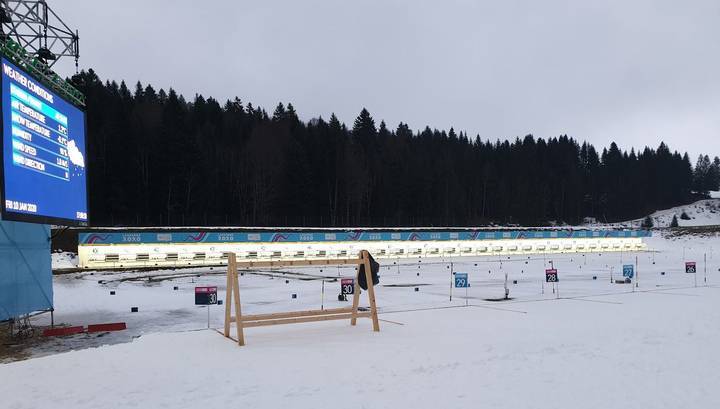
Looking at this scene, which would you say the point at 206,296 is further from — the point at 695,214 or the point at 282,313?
the point at 695,214

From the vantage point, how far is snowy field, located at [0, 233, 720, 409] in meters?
7.66

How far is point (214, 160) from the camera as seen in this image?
85.5 meters

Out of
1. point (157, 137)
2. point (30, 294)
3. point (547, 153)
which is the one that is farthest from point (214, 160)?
point (547, 153)

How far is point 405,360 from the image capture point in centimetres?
1006

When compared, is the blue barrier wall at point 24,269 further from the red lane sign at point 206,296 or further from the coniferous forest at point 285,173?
the coniferous forest at point 285,173

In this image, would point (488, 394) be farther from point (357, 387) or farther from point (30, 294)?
point (30, 294)

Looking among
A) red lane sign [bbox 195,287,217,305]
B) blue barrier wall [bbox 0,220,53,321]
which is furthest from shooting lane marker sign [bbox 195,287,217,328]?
blue barrier wall [bbox 0,220,53,321]

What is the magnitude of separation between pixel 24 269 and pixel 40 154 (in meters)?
3.70

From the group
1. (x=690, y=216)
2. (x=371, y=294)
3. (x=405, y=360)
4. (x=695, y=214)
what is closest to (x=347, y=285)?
(x=371, y=294)

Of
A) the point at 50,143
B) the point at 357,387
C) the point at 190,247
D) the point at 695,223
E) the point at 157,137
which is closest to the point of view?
the point at 357,387

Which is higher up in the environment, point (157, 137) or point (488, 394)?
point (157, 137)

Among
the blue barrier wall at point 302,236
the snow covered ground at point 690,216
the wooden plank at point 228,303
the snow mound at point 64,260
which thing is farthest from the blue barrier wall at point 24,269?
the snow covered ground at point 690,216

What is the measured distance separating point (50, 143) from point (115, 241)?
3165 cm

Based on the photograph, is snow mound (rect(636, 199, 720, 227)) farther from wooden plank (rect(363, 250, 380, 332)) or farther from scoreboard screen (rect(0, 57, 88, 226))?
scoreboard screen (rect(0, 57, 88, 226))
